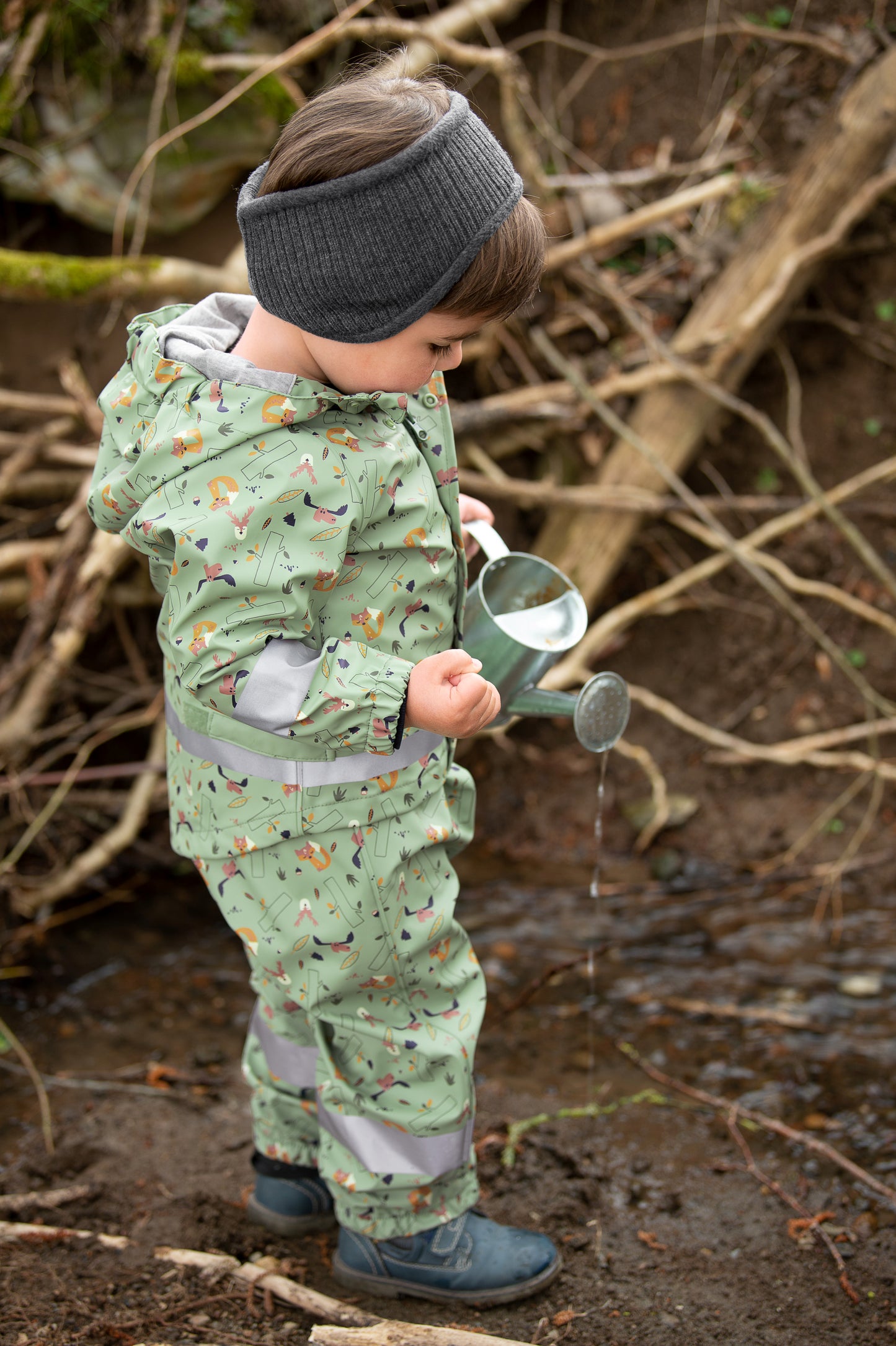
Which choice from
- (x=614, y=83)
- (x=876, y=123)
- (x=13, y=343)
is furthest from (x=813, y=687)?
(x=13, y=343)

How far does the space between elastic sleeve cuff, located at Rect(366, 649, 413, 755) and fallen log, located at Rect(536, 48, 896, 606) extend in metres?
2.07

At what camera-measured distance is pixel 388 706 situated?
128cm

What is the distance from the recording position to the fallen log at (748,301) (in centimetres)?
315

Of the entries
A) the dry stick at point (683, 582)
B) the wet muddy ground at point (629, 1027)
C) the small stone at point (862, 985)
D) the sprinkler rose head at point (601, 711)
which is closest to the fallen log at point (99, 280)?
the wet muddy ground at point (629, 1027)

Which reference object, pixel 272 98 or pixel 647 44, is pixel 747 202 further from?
pixel 272 98

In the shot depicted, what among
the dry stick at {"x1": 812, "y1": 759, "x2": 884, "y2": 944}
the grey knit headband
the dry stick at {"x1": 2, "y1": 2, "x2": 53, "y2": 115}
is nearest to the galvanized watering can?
the grey knit headband

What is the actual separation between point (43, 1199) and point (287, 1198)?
47 cm

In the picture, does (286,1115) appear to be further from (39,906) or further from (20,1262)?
(39,906)

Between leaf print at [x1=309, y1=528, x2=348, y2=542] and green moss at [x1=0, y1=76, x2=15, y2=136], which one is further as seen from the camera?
green moss at [x1=0, y1=76, x2=15, y2=136]

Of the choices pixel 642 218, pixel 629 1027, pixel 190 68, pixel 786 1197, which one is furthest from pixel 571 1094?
pixel 190 68

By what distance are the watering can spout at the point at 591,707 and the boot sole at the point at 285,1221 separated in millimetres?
958

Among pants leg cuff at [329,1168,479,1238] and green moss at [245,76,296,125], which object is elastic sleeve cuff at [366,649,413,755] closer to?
pants leg cuff at [329,1168,479,1238]

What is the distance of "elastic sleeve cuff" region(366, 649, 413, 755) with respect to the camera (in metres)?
1.28

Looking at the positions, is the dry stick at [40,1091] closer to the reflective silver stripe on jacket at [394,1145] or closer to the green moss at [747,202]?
the reflective silver stripe on jacket at [394,1145]
